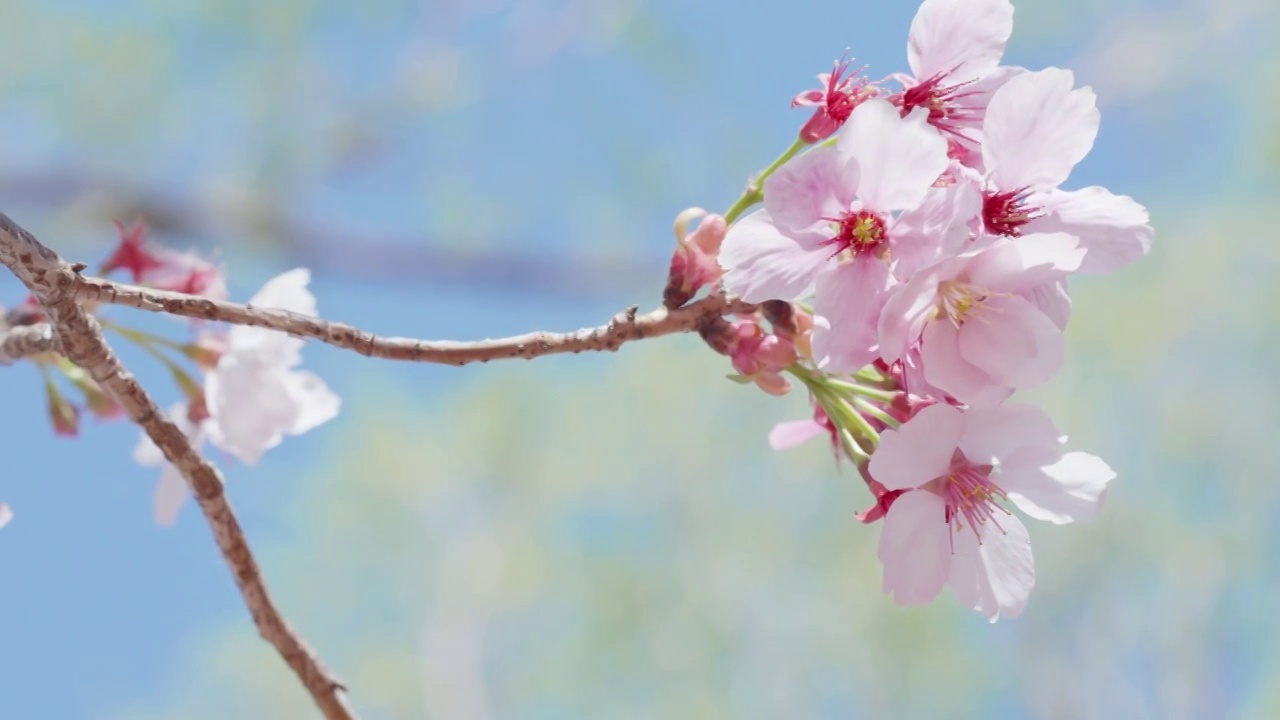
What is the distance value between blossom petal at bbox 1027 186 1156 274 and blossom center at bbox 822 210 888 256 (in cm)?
7

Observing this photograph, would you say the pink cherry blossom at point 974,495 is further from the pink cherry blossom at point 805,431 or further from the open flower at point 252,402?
the open flower at point 252,402

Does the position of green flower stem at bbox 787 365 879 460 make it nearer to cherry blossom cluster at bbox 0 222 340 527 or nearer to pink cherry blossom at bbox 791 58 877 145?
pink cherry blossom at bbox 791 58 877 145

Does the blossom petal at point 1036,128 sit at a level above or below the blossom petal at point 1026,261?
above

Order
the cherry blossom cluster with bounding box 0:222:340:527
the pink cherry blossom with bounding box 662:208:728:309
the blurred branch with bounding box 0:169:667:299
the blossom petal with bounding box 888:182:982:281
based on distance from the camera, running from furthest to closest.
A: the blurred branch with bounding box 0:169:667:299, the cherry blossom cluster with bounding box 0:222:340:527, the pink cherry blossom with bounding box 662:208:728:309, the blossom petal with bounding box 888:182:982:281

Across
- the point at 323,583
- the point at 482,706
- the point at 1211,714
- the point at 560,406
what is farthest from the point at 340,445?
the point at 1211,714

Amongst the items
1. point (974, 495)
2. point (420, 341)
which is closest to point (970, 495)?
point (974, 495)

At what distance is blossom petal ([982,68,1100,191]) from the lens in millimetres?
461

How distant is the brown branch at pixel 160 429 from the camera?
451 mm

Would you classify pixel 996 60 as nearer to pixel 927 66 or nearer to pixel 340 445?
pixel 927 66

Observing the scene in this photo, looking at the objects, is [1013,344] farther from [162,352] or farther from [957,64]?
[162,352]

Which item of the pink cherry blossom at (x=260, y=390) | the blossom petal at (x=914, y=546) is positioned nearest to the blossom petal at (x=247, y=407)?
the pink cherry blossom at (x=260, y=390)

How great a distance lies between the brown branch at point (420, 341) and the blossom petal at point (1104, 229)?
0.14 meters

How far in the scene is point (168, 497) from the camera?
0.66 metres

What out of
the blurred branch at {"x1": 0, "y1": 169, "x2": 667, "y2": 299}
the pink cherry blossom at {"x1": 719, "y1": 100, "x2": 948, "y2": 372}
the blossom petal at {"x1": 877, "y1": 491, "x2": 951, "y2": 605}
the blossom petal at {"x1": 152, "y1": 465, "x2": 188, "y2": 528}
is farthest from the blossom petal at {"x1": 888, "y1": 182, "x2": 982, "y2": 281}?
the blurred branch at {"x1": 0, "y1": 169, "x2": 667, "y2": 299}
